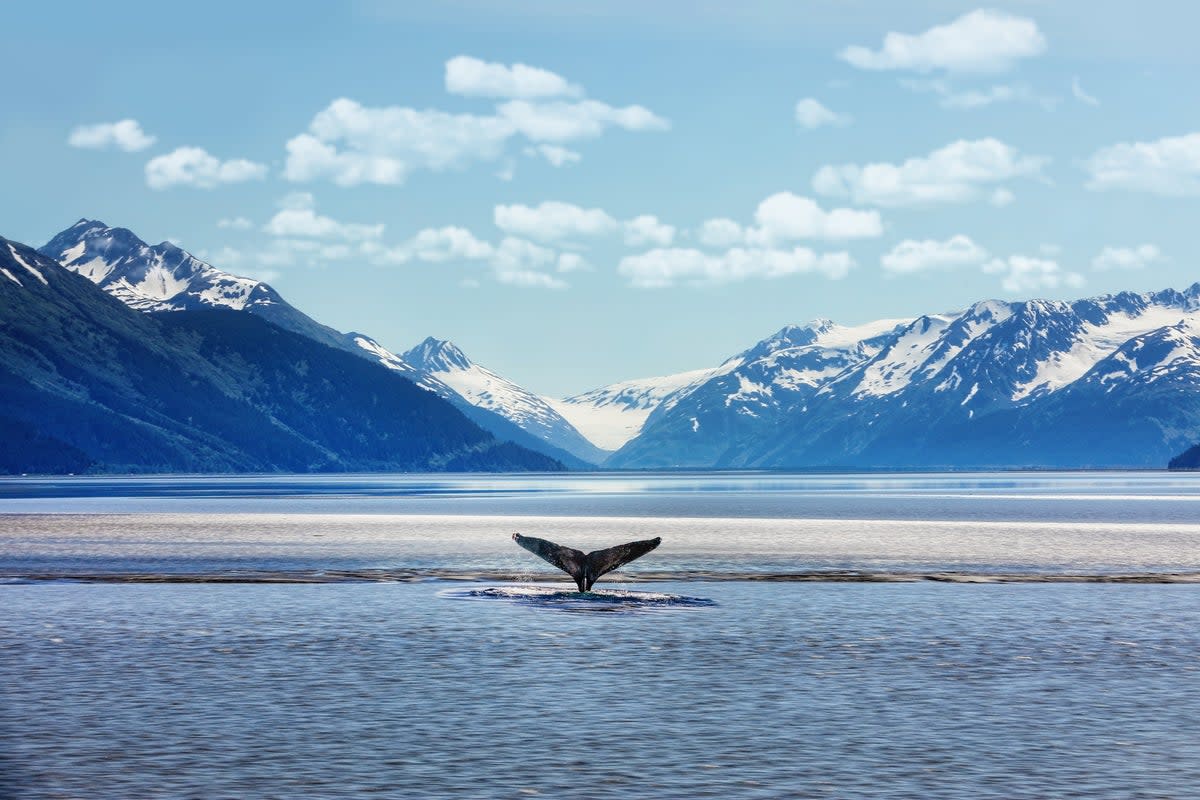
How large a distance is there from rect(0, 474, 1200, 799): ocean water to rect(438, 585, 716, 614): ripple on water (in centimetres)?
28

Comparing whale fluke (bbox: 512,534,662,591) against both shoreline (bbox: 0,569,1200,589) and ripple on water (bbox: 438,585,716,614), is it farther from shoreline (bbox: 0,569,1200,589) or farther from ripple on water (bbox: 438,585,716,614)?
shoreline (bbox: 0,569,1200,589)

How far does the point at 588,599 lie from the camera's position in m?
74.9

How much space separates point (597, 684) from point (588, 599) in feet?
101

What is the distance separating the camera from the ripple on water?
6981 cm

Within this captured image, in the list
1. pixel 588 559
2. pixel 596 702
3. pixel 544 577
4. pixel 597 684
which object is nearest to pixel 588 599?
pixel 588 559

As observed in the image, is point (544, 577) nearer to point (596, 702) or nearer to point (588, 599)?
point (588, 599)

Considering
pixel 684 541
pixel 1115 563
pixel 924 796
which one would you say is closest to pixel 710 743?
pixel 924 796

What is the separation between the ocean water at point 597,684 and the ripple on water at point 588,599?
283 millimetres

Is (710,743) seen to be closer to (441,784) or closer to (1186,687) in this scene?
(441,784)

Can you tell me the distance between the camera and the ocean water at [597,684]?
3112cm

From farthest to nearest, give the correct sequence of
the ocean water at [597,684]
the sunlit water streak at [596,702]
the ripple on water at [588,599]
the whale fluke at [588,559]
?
1. the whale fluke at [588,559]
2. the ripple on water at [588,599]
3. the ocean water at [597,684]
4. the sunlit water streak at [596,702]

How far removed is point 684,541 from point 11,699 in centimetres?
10490

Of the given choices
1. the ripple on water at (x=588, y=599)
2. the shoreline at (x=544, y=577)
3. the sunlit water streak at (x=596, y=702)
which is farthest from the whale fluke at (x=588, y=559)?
the sunlit water streak at (x=596, y=702)

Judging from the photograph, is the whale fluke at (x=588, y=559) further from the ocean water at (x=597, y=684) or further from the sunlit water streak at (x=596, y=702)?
the sunlit water streak at (x=596, y=702)
